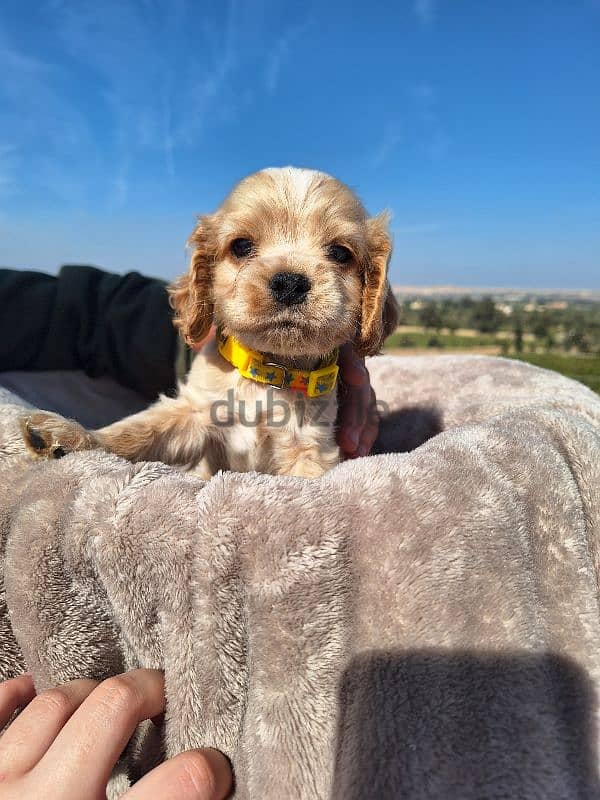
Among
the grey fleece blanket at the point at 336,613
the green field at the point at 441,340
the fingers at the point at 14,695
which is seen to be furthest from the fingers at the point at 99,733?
the green field at the point at 441,340

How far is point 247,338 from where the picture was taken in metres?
2.03

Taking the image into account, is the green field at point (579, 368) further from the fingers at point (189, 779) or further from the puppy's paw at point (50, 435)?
the fingers at point (189, 779)

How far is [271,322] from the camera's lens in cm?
192

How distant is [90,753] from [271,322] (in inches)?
54.0

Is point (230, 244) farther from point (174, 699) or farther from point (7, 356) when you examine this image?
point (174, 699)

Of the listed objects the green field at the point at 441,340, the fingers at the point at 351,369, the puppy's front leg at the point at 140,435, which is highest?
the fingers at the point at 351,369

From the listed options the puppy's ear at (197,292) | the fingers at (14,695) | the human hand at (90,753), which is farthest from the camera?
the puppy's ear at (197,292)

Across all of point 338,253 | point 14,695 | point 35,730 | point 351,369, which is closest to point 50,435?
point 14,695

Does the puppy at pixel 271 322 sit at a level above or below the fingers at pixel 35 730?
above

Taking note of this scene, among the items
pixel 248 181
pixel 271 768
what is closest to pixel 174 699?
pixel 271 768

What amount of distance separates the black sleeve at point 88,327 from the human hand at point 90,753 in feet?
7.09

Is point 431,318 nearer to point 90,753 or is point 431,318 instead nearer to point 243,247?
point 243,247

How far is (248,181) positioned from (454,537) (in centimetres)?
178

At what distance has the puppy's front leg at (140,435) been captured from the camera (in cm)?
162
